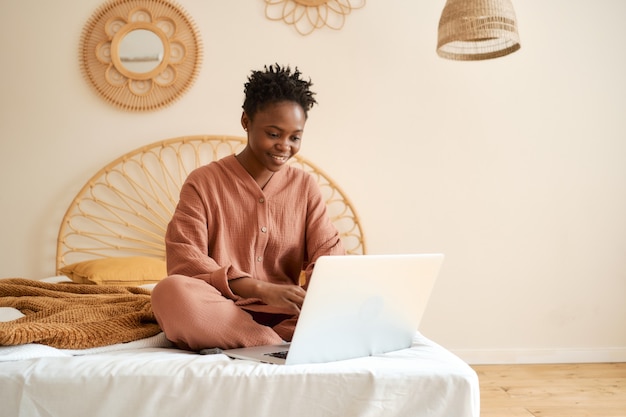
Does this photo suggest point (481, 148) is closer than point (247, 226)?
No

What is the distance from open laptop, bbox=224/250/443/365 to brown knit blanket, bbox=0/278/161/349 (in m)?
0.28

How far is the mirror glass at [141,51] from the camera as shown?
3.00 meters

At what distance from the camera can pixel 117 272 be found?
8.16 feet

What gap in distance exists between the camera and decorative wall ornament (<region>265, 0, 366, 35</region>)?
119 inches

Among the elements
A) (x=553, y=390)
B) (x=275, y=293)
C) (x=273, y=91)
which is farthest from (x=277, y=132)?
(x=553, y=390)

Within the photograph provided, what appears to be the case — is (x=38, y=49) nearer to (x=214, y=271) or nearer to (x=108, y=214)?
(x=108, y=214)

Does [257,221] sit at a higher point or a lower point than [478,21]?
lower

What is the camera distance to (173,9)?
118 inches

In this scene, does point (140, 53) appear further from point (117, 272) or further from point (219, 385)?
point (219, 385)

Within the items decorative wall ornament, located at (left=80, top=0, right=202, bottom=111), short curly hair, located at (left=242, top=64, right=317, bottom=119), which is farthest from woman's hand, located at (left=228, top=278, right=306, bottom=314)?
decorative wall ornament, located at (left=80, top=0, right=202, bottom=111)

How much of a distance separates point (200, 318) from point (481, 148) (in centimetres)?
198

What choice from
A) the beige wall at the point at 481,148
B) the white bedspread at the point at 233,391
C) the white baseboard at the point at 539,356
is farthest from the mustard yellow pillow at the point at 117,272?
the white baseboard at the point at 539,356

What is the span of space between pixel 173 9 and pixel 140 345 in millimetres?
1931

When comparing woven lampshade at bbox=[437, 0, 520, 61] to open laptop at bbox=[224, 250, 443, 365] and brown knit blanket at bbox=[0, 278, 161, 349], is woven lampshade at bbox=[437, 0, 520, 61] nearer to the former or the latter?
open laptop at bbox=[224, 250, 443, 365]
